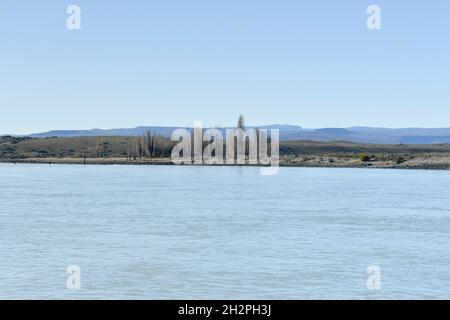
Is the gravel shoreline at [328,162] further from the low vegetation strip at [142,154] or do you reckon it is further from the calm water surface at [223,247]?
the calm water surface at [223,247]

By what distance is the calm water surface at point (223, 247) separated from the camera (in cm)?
1670

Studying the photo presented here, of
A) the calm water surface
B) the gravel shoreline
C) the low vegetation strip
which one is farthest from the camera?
the low vegetation strip

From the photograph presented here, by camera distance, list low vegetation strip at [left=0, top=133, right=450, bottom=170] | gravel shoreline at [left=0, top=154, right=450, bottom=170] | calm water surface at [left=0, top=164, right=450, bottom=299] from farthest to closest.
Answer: low vegetation strip at [left=0, top=133, right=450, bottom=170], gravel shoreline at [left=0, top=154, right=450, bottom=170], calm water surface at [left=0, top=164, right=450, bottom=299]

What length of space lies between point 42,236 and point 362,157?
84.0m

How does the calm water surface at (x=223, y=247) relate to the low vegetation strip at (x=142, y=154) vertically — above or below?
below

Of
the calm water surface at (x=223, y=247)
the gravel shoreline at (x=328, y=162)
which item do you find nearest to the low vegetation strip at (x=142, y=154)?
the gravel shoreline at (x=328, y=162)

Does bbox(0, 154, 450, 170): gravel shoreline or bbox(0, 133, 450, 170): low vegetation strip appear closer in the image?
bbox(0, 154, 450, 170): gravel shoreline

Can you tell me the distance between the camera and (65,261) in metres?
19.8

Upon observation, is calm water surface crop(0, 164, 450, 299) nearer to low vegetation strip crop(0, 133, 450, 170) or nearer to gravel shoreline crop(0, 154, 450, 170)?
gravel shoreline crop(0, 154, 450, 170)

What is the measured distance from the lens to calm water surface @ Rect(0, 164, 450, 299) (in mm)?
16703

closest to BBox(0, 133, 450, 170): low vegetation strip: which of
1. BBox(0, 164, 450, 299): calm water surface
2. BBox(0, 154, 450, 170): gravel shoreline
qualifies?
BBox(0, 154, 450, 170): gravel shoreline

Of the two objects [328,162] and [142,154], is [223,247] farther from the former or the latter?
[142,154]

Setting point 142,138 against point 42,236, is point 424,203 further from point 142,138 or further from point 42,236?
point 142,138
